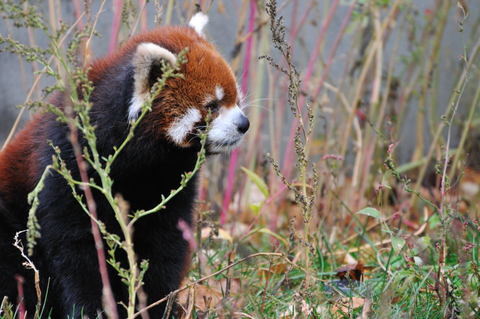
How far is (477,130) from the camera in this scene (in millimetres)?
7602

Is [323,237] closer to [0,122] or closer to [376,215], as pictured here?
[376,215]

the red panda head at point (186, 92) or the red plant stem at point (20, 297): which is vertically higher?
the red panda head at point (186, 92)

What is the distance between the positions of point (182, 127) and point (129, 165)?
288 millimetres

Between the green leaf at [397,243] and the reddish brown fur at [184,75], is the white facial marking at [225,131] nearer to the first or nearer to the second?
the reddish brown fur at [184,75]

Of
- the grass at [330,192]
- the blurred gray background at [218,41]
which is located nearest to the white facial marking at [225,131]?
the grass at [330,192]

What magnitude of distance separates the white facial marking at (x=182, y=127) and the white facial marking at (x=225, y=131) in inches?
4.0

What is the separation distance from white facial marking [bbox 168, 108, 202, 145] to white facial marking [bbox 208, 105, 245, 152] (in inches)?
4.0

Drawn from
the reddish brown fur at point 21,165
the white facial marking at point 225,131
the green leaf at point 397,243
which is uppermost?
the white facial marking at point 225,131

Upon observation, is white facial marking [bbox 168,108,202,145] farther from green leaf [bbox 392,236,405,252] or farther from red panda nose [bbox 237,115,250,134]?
green leaf [bbox 392,236,405,252]

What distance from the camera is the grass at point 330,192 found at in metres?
3.03

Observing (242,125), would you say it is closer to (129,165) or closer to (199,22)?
(129,165)

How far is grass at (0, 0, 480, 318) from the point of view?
3025 mm

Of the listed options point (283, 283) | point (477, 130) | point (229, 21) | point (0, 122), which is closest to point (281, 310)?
point (283, 283)

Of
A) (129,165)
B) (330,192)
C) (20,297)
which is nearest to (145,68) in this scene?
(129,165)
